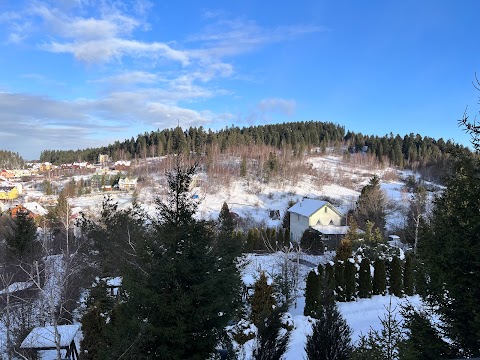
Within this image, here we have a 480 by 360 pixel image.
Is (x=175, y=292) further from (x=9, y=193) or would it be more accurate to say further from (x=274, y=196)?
(x=9, y=193)

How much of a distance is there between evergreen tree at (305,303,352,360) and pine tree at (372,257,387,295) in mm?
10322

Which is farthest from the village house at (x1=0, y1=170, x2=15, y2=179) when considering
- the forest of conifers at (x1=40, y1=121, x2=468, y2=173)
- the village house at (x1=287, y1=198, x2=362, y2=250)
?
the village house at (x1=287, y1=198, x2=362, y2=250)

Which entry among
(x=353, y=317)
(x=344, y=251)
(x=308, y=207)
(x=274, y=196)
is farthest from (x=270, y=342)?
(x=274, y=196)

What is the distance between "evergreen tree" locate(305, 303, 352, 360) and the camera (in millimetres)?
8656

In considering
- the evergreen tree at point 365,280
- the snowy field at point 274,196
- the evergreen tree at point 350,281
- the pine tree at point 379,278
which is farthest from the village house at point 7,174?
the pine tree at point 379,278

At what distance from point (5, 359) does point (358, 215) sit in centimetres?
3442

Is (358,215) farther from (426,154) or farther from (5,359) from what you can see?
(426,154)

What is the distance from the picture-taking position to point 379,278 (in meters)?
18.4

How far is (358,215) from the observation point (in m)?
37.8

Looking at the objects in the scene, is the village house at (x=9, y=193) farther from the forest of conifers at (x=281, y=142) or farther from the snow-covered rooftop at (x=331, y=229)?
the snow-covered rooftop at (x=331, y=229)

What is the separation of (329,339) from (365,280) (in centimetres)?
1033

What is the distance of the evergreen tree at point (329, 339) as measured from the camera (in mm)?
8656

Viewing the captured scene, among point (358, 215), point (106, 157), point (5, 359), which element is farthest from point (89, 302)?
point (106, 157)

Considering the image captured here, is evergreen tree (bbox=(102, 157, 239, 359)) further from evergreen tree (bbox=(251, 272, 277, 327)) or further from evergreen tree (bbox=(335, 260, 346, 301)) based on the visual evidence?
evergreen tree (bbox=(335, 260, 346, 301))
